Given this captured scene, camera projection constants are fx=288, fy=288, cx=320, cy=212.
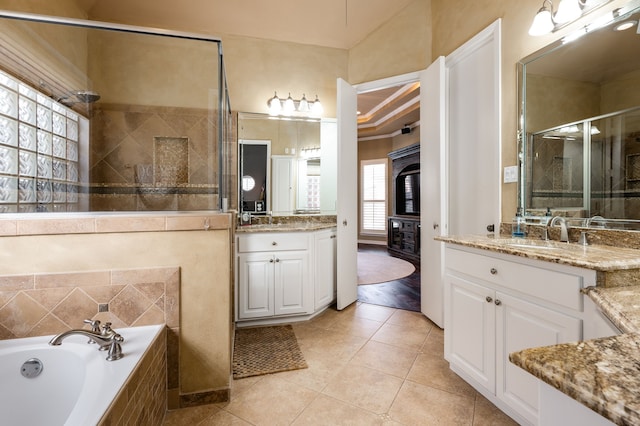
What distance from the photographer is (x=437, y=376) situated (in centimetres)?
181

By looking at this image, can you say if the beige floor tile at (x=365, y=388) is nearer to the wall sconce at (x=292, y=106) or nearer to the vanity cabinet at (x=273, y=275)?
the vanity cabinet at (x=273, y=275)

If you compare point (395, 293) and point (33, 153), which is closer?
point (33, 153)

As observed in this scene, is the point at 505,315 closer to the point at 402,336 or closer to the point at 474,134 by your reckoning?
the point at 402,336

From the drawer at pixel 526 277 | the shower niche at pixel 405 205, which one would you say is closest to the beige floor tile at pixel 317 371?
the drawer at pixel 526 277

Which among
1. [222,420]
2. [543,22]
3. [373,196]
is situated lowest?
[222,420]

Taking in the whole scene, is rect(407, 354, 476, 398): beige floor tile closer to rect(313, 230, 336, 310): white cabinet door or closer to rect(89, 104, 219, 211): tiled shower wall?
rect(313, 230, 336, 310): white cabinet door

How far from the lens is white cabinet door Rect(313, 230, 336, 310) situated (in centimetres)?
277

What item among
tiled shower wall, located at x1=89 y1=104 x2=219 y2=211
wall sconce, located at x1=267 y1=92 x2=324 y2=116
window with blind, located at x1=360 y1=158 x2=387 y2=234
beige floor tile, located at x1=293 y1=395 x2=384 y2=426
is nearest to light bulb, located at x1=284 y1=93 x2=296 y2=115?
wall sconce, located at x1=267 y1=92 x2=324 y2=116

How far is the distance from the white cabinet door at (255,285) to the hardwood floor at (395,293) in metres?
1.19

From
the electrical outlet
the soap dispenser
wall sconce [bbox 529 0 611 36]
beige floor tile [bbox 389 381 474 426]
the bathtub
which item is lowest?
beige floor tile [bbox 389 381 474 426]

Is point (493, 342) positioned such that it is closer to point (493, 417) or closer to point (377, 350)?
point (493, 417)

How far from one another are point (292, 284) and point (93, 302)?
149 cm

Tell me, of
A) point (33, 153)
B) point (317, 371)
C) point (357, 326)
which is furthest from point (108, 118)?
point (357, 326)

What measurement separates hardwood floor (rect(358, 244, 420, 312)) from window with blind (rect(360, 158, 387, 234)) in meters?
2.85
